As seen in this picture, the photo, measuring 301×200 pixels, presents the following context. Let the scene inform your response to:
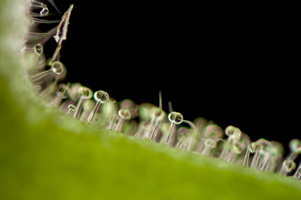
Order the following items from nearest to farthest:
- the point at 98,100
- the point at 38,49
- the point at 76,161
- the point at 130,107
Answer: the point at 76,161 < the point at 38,49 < the point at 98,100 < the point at 130,107

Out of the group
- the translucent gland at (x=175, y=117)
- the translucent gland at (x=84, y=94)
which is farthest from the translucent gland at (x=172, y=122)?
the translucent gland at (x=84, y=94)

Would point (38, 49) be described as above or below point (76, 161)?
above

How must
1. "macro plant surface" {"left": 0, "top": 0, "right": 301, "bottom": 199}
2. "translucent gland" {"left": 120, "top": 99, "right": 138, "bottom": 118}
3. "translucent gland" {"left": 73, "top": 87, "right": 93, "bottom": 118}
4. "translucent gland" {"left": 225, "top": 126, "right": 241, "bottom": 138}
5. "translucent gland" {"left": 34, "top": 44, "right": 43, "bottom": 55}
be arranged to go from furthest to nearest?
"translucent gland" {"left": 120, "top": 99, "right": 138, "bottom": 118}
"translucent gland" {"left": 225, "top": 126, "right": 241, "bottom": 138}
"translucent gland" {"left": 73, "top": 87, "right": 93, "bottom": 118}
"translucent gland" {"left": 34, "top": 44, "right": 43, "bottom": 55}
"macro plant surface" {"left": 0, "top": 0, "right": 301, "bottom": 199}

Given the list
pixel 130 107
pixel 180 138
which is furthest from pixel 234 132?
pixel 130 107

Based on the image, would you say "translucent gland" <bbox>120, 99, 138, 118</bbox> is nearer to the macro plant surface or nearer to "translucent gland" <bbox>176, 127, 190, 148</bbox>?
"translucent gland" <bbox>176, 127, 190, 148</bbox>

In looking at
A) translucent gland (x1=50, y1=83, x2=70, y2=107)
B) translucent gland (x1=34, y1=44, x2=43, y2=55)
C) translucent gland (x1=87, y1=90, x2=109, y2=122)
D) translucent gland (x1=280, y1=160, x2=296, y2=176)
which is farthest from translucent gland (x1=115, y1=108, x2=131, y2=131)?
translucent gland (x1=280, y1=160, x2=296, y2=176)

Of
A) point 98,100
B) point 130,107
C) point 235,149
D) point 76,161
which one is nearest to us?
point 76,161

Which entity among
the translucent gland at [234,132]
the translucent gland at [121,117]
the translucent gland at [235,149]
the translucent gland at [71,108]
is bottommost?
the translucent gland at [71,108]

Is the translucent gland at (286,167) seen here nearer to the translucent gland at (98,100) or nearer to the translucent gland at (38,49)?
the translucent gland at (98,100)

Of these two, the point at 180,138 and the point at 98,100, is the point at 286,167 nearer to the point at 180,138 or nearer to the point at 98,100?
the point at 180,138

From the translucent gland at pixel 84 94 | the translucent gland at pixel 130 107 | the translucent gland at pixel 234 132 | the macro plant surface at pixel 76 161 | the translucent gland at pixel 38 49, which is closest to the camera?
the macro plant surface at pixel 76 161
